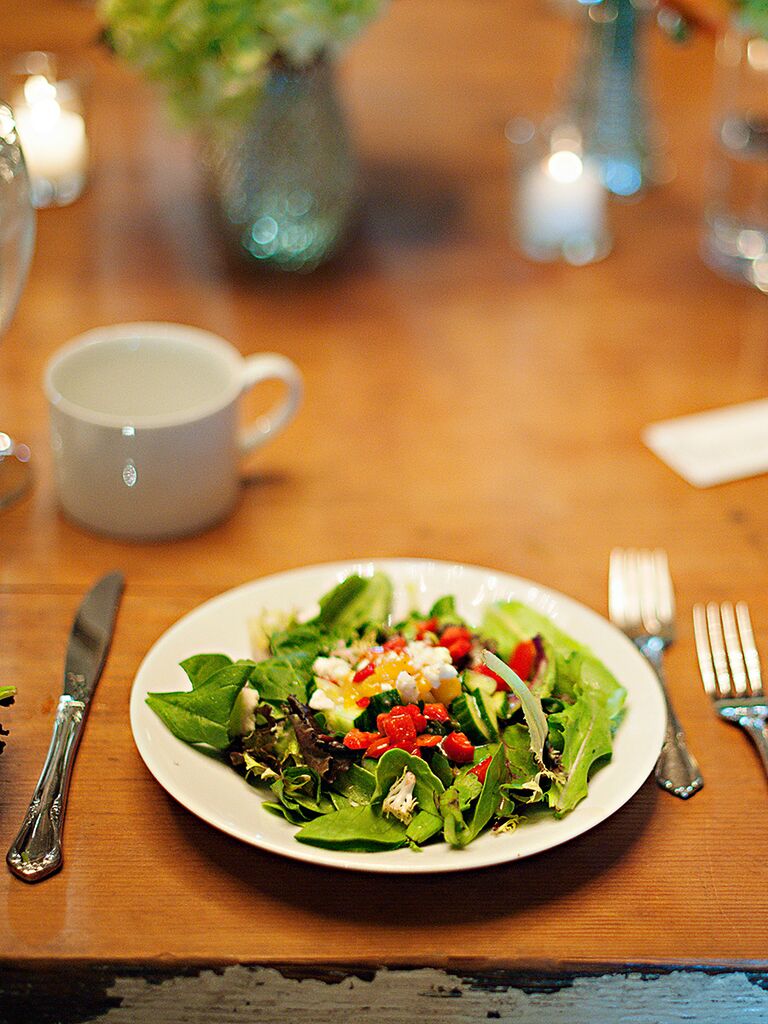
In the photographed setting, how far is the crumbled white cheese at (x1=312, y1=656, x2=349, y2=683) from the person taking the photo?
70cm

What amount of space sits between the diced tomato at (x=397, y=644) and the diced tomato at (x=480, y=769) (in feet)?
0.30

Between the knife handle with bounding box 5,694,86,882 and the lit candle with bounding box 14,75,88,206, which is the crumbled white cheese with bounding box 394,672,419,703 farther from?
the lit candle with bounding box 14,75,88,206

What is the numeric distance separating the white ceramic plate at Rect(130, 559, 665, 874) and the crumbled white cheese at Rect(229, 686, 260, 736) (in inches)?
0.9

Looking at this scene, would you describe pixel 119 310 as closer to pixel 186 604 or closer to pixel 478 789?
pixel 186 604

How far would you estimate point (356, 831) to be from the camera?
61cm

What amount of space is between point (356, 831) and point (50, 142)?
110cm

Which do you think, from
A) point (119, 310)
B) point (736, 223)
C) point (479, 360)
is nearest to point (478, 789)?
point (479, 360)

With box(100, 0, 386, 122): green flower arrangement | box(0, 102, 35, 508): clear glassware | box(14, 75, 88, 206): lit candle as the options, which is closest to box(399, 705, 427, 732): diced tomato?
box(0, 102, 35, 508): clear glassware

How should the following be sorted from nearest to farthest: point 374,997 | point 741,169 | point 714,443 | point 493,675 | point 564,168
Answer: point 374,997, point 493,675, point 714,443, point 564,168, point 741,169

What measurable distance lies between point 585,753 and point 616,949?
0.10 metres

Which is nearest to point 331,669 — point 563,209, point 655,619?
point 655,619

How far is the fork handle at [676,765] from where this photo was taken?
70 cm

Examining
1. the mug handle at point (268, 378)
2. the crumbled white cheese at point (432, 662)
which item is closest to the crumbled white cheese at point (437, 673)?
the crumbled white cheese at point (432, 662)

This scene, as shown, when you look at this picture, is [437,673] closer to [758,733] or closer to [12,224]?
[758,733]
